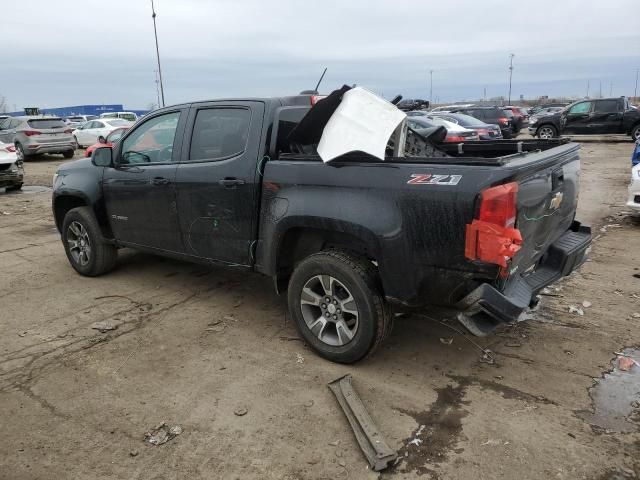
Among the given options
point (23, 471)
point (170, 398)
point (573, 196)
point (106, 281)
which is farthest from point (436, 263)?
point (106, 281)

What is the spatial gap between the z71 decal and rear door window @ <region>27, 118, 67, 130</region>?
778 inches

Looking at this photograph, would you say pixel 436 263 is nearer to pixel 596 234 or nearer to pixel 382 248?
pixel 382 248

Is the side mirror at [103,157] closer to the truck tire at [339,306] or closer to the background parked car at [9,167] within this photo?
the truck tire at [339,306]

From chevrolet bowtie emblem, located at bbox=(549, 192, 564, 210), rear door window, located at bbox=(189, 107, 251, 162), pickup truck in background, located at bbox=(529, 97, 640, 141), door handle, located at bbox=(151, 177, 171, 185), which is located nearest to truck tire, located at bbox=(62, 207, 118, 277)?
door handle, located at bbox=(151, 177, 171, 185)

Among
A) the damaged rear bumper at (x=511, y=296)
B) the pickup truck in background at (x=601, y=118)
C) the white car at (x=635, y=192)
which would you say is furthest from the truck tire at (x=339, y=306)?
the pickup truck in background at (x=601, y=118)

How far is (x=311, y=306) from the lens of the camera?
3746 mm

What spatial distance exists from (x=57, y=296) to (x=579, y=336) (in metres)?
4.82

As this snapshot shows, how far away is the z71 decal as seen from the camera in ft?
9.46

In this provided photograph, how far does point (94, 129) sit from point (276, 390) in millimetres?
24812

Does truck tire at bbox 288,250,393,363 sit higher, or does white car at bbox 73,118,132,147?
white car at bbox 73,118,132,147

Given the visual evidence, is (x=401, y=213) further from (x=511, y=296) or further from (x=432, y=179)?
(x=511, y=296)

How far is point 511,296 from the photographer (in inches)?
119

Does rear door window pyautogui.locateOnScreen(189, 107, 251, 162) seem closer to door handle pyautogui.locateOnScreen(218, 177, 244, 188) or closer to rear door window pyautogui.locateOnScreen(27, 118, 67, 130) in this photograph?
door handle pyautogui.locateOnScreen(218, 177, 244, 188)

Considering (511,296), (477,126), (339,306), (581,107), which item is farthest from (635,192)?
(581,107)
